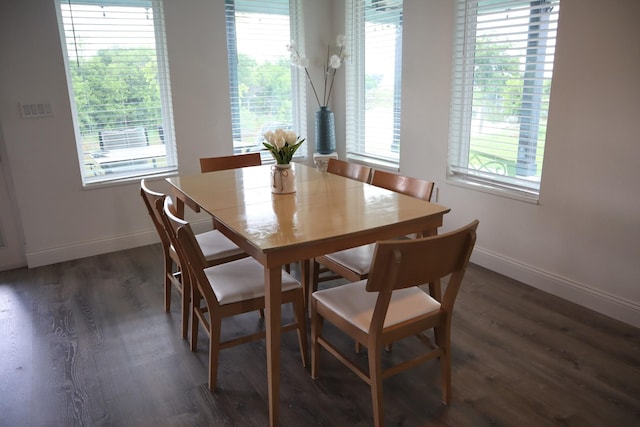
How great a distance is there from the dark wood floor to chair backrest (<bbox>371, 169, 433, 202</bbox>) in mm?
807

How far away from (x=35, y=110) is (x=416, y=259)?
3.24 metres

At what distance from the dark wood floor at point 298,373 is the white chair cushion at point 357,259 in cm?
44

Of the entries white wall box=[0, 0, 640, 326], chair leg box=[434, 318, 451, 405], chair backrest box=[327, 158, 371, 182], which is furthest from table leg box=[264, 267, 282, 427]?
white wall box=[0, 0, 640, 326]

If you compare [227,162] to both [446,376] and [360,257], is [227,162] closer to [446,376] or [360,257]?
[360,257]

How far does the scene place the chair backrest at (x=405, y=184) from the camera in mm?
2480

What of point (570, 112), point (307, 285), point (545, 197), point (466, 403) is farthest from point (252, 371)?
point (570, 112)

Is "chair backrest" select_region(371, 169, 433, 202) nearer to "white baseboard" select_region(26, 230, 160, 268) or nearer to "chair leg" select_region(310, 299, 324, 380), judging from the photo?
"chair leg" select_region(310, 299, 324, 380)

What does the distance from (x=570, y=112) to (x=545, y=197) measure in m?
0.55

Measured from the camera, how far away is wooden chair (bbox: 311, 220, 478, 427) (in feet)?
5.25

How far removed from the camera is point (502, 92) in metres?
3.24

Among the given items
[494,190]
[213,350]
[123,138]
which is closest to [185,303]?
[213,350]

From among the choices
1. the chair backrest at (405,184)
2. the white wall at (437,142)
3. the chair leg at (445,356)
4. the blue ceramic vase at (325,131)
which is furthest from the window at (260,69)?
the chair leg at (445,356)

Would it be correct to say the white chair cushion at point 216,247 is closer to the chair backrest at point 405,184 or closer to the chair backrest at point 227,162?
the chair backrest at point 227,162

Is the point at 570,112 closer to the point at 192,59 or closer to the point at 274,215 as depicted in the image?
the point at 274,215
